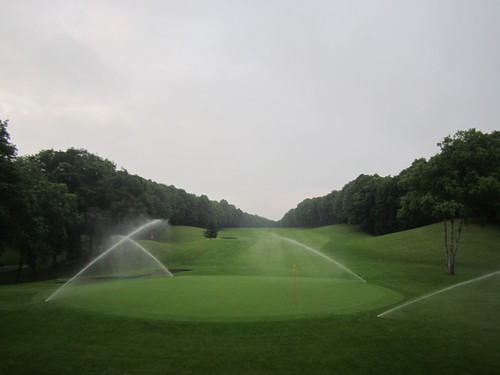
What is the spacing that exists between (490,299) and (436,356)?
10126 mm

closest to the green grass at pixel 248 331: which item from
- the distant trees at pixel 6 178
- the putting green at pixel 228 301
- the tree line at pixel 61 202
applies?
the putting green at pixel 228 301

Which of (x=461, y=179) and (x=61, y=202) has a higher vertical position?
(x=461, y=179)

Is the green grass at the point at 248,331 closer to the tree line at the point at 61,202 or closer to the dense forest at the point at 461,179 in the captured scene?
the dense forest at the point at 461,179

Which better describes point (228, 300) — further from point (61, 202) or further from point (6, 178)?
point (61, 202)

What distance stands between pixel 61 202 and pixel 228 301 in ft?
108

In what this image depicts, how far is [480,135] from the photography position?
91.8 ft

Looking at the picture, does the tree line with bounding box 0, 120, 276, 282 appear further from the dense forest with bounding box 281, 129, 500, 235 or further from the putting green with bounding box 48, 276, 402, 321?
the dense forest with bounding box 281, 129, 500, 235

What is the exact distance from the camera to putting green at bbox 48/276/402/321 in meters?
12.4

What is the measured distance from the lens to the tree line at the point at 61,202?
28.4m

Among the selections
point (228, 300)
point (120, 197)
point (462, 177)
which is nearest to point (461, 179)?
point (462, 177)

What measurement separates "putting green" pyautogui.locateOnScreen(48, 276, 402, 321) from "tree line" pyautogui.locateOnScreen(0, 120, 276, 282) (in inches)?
646

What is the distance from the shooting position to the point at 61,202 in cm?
3797

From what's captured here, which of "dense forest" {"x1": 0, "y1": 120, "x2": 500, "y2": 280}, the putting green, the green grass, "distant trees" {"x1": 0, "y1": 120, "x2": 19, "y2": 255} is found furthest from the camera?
"dense forest" {"x1": 0, "y1": 120, "x2": 500, "y2": 280}

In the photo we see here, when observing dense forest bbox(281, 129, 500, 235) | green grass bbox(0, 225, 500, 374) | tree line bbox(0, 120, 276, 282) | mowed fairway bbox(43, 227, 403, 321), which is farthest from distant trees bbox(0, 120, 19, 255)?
dense forest bbox(281, 129, 500, 235)
